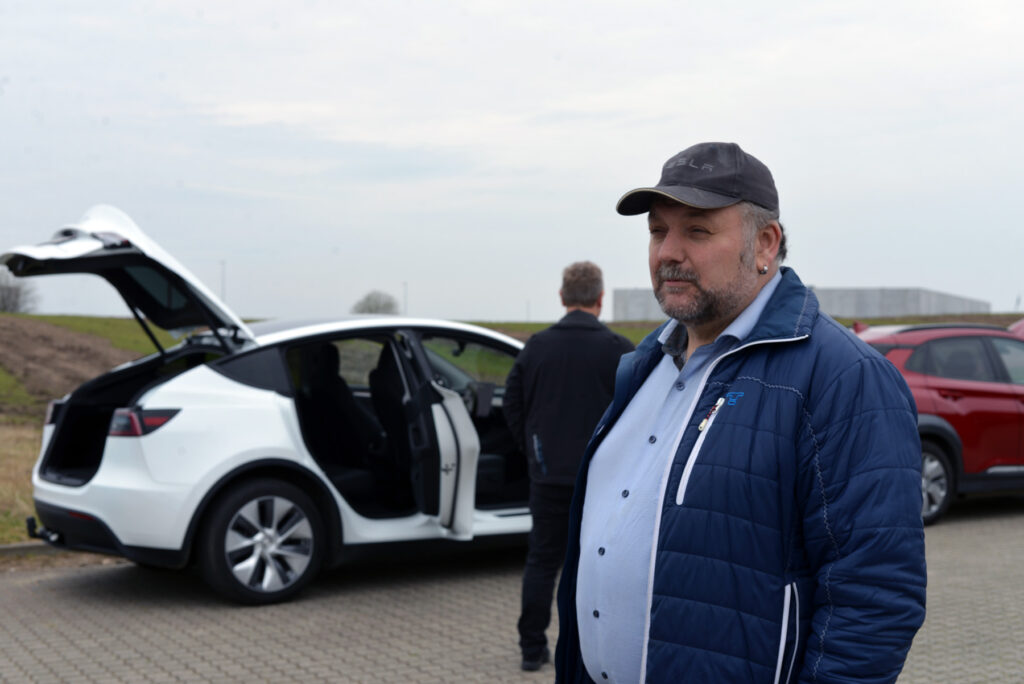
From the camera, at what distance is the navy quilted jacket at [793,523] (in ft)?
6.88

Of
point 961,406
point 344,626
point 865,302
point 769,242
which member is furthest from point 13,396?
point 865,302

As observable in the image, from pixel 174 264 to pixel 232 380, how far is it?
30.9 inches

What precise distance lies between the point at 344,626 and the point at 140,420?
5.35 ft

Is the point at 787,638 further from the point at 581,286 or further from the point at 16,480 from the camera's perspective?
the point at 16,480

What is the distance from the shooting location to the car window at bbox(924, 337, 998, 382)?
32.7 feet

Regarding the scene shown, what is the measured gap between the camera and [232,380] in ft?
22.5

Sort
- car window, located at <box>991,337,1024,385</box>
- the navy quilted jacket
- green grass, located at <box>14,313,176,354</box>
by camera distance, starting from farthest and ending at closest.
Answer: green grass, located at <box>14,313,176,354</box> → car window, located at <box>991,337,1024,385</box> → the navy quilted jacket

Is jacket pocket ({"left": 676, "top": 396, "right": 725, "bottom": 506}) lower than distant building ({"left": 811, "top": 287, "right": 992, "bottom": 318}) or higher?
higher

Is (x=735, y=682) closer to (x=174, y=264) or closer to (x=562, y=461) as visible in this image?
(x=562, y=461)

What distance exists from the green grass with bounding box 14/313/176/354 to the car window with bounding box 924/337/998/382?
24.1m

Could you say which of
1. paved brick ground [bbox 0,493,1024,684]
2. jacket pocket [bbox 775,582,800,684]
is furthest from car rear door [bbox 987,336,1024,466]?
jacket pocket [bbox 775,582,800,684]

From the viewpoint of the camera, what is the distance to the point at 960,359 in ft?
33.1

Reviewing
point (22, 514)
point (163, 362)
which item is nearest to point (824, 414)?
point (163, 362)

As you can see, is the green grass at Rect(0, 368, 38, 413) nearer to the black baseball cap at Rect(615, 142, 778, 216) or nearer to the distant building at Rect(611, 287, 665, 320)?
the black baseball cap at Rect(615, 142, 778, 216)
